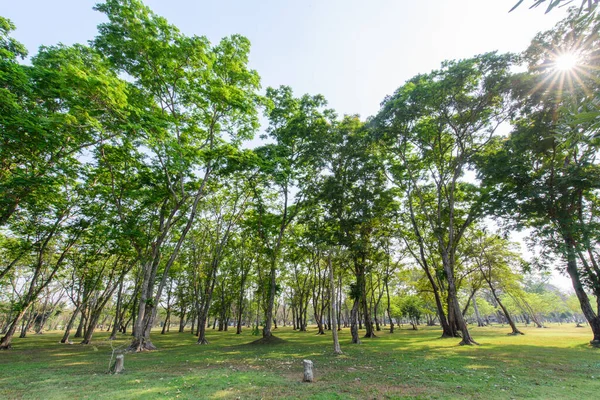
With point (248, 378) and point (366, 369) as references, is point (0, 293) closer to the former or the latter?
point (248, 378)

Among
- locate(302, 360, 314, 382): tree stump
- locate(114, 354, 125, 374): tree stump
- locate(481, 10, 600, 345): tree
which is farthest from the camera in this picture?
locate(481, 10, 600, 345): tree

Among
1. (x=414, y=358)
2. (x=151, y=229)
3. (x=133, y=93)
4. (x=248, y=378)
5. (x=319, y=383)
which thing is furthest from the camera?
(x=151, y=229)

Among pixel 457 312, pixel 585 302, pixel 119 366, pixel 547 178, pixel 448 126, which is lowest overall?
pixel 119 366

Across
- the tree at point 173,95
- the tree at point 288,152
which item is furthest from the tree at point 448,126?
the tree at point 173,95

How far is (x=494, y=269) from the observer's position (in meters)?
28.0

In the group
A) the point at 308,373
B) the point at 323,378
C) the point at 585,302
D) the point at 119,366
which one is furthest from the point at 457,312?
the point at 119,366

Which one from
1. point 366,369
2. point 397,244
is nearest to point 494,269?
point 397,244

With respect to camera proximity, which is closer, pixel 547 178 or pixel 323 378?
pixel 323 378

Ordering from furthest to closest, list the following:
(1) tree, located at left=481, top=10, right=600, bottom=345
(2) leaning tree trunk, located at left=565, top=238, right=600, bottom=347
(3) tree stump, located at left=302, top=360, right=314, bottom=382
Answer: (2) leaning tree trunk, located at left=565, top=238, right=600, bottom=347, (1) tree, located at left=481, top=10, right=600, bottom=345, (3) tree stump, located at left=302, top=360, right=314, bottom=382

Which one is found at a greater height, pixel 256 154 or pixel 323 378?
pixel 256 154

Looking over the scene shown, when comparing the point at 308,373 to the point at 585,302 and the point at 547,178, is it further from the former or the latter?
the point at 585,302

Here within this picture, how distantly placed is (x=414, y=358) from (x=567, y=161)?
15981mm

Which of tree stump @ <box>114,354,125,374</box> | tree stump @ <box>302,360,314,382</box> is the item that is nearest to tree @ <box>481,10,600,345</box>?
tree stump @ <box>302,360,314,382</box>

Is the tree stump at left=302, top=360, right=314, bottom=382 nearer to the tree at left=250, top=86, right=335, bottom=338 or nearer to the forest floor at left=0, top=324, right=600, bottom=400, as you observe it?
the forest floor at left=0, top=324, right=600, bottom=400
